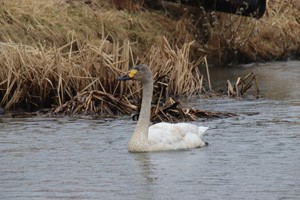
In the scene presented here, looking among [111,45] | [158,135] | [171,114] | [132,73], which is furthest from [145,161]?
[111,45]

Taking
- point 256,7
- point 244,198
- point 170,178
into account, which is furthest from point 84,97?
point 256,7

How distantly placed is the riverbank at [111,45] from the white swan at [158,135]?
12.8ft

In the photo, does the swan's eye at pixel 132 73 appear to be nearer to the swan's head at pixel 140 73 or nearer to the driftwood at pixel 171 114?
the swan's head at pixel 140 73

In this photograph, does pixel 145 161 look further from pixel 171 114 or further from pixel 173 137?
pixel 171 114

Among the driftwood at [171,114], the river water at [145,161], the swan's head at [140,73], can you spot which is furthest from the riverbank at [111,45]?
the swan's head at [140,73]

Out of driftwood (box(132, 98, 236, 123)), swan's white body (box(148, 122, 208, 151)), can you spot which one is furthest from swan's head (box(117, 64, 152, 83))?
driftwood (box(132, 98, 236, 123))

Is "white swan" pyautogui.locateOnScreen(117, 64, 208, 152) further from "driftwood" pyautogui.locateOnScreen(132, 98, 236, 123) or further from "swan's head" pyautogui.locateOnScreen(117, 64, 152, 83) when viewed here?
"driftwood" pyautogui.locateOnScreen(132, 98, 236, 123)

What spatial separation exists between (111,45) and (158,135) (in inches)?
308

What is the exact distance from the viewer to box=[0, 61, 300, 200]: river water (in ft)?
35.1

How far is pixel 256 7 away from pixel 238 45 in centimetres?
137

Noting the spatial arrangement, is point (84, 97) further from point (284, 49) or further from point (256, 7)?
point (284, 49)

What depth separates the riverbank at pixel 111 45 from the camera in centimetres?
1775

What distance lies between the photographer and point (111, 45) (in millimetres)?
20984

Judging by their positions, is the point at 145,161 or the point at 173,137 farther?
the point at 173,137
